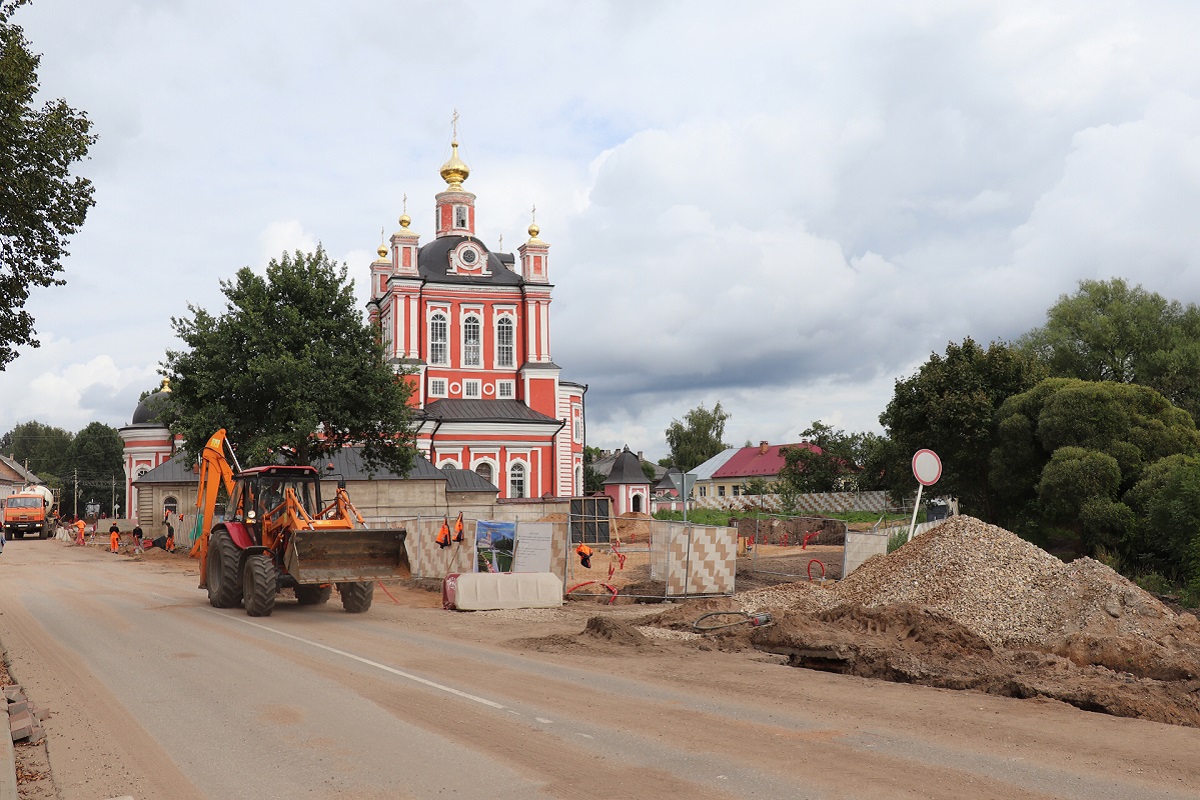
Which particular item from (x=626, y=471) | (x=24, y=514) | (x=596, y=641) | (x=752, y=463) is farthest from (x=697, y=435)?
(x=596, y=641)

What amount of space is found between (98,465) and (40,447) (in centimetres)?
2950

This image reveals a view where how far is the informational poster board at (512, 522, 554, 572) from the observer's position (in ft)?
73.2

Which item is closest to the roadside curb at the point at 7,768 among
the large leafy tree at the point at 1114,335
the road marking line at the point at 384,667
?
the road marking line at the point at 384,667

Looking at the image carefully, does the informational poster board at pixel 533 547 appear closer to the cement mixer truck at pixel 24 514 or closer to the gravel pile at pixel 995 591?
the gravel pile at pixel 995 591

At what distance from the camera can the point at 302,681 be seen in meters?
11.4

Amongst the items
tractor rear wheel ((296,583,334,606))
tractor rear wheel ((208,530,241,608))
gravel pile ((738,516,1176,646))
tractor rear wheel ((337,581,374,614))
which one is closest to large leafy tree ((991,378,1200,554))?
gravel pile ((738,516,1176,646))

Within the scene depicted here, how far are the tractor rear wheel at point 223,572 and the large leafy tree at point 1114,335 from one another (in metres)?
41.5

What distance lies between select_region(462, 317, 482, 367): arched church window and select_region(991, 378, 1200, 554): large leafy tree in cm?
3810

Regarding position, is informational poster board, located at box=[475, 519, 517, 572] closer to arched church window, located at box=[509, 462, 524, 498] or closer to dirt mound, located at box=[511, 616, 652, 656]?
dirt mound, located at box=[511, 616, 652, 656]

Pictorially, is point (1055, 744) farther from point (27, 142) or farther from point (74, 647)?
point (27, 142)

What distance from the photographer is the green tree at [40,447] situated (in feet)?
490

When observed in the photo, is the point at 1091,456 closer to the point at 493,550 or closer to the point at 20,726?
the point at 493,550

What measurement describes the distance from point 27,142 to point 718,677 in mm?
12193

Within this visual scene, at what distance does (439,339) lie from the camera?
62406 millimetres
